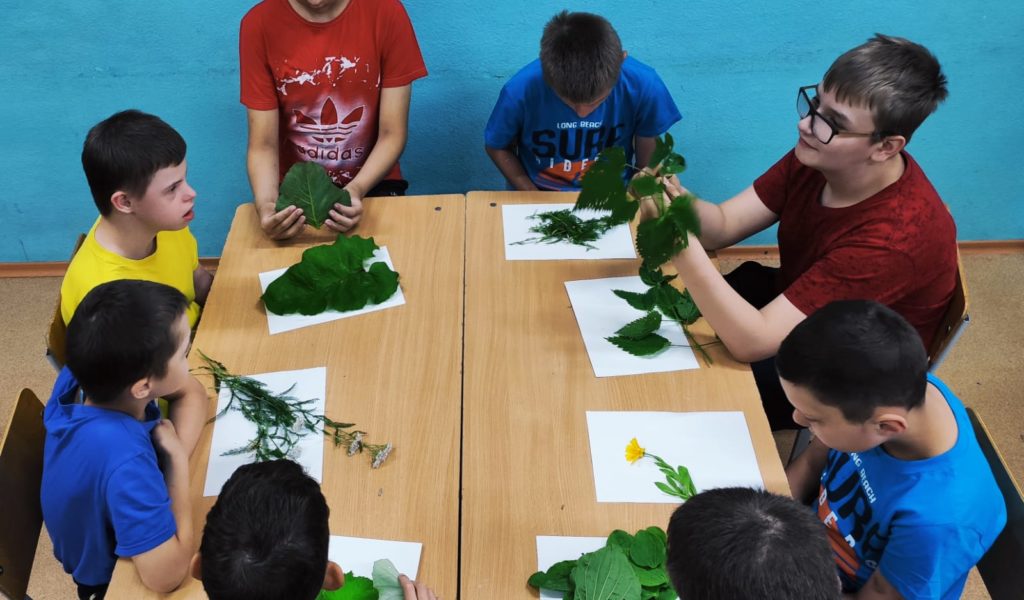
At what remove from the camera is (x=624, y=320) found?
198 centimetres

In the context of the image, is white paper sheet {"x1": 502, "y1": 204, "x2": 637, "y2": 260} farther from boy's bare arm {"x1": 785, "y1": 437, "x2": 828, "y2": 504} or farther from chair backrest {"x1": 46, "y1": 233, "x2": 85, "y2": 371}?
chair backrest {"x1": 46, "y1": 233, "x2": 85, "y2": 371}

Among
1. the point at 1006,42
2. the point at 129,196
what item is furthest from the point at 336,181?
the point at 1006,42

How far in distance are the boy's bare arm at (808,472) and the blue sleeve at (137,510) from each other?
1.34 m

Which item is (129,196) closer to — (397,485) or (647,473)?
(397,485)

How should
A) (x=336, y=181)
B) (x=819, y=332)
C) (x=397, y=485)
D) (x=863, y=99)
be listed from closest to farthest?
(x=819, y=332) → (x=397, y=485) → (x=863, y=99) → (x=336, y=181)

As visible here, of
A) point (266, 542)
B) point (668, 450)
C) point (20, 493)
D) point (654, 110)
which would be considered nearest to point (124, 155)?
point (20, 493)

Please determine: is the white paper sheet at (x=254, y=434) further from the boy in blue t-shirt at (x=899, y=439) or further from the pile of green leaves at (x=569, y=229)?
the boy in blue t-shirt at (x=899, y=439)

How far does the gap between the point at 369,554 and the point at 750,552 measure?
0.71 metres

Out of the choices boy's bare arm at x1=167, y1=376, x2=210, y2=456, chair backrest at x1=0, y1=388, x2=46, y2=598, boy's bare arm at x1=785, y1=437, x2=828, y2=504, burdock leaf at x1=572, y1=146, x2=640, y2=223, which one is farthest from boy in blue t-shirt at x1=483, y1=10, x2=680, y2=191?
chair backrest at x1=0, y1=388, x2=46, y2=598

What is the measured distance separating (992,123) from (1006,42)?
352 mm

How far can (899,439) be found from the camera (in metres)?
1.46

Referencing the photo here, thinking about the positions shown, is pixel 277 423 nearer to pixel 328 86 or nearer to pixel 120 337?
pixel 120 337

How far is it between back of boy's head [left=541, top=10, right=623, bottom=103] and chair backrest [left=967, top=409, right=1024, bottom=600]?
1292 millimetres

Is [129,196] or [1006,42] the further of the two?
[1006,42]
